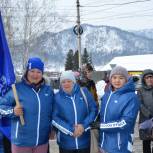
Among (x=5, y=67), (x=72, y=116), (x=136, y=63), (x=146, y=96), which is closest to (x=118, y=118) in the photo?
(x=72, y=116)

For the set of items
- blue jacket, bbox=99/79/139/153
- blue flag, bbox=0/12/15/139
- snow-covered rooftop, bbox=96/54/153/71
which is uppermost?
blue flag, bbox=0/12/15/139

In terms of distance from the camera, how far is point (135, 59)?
8062 cm

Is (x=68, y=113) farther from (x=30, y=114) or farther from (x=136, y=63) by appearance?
(x=136, y=63)

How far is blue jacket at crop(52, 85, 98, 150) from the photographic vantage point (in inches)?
206

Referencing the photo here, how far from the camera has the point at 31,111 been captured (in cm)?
513

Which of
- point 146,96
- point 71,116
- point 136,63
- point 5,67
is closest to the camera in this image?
point 71,116

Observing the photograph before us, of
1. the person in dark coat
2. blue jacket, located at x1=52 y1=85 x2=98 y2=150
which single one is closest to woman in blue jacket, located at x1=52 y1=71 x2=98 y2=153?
blue jacket, located at x1=52 y1=85 x2=98 y2=150

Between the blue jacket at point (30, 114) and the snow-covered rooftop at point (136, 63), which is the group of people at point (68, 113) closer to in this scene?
the blue jacket at point (30, 114)

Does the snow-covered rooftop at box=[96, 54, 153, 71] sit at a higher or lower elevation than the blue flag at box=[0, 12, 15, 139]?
lower

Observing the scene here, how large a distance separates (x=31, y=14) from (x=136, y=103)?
2963cm

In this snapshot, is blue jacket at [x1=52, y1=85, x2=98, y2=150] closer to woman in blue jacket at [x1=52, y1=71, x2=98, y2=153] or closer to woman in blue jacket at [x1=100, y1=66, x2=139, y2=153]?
woman in blue jacket at [x1=52, y1=71, x2=98, y2=153]

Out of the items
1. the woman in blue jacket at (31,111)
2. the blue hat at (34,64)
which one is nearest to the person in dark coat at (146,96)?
the woman in blue jacket at (31,111)

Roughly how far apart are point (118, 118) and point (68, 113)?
2.00ft

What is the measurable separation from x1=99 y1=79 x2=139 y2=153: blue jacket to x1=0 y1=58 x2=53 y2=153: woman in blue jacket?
0.69 meters
